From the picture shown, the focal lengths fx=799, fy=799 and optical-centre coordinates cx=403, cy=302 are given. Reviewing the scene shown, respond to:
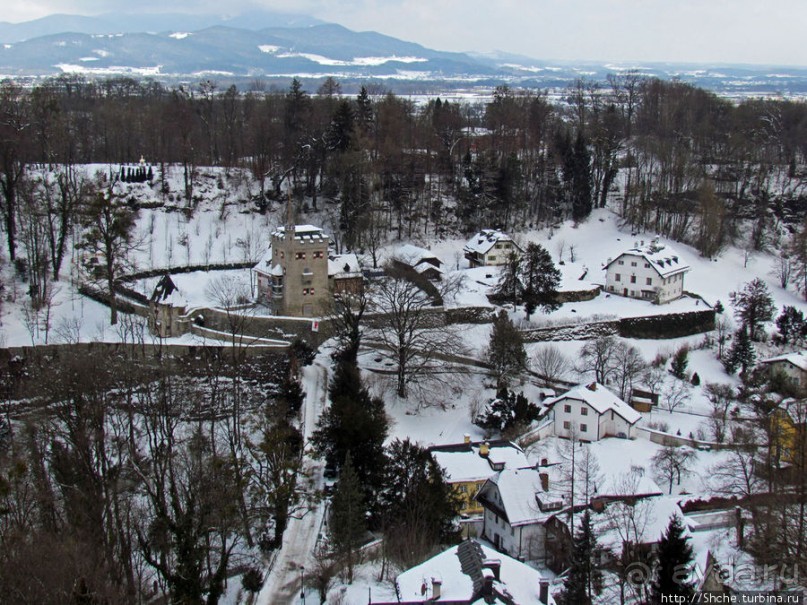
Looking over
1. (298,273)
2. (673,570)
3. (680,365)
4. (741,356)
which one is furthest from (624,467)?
(298,273)

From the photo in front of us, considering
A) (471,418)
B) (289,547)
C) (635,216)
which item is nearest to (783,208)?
(635,216)

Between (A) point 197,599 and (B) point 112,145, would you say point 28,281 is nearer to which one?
(B) point 112,145

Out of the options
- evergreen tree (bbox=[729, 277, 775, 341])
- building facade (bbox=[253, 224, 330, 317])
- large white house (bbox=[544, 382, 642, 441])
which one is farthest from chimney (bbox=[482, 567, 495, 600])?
evergreen tree (bbox=[729, 277, 775, 341])

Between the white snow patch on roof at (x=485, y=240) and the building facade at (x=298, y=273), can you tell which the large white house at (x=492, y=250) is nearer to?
the white snow patch on roof at (x=485, y=240)

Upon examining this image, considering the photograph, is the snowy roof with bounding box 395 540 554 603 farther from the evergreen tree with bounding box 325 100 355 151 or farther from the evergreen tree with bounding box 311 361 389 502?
the evergreen tree with bounding box 325 100 355 151

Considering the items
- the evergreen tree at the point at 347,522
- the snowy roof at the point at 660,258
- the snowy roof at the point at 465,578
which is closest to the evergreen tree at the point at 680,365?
the snowy roof at the point at 660,258

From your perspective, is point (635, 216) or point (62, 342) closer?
point (62, 342)
